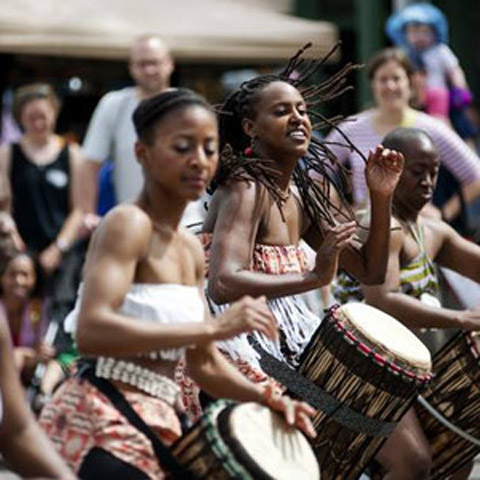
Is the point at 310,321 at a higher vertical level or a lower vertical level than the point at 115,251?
lower

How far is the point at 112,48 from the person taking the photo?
14.1m

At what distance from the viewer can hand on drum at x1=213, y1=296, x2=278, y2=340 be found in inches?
211

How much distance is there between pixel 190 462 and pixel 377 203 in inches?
79.6

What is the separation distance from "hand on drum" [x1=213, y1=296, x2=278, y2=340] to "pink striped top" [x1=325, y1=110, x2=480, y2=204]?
14.9ft

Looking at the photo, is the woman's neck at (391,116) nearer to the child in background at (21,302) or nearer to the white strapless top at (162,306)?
the child in background at (21,302)

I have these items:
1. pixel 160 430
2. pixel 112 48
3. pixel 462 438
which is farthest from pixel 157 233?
pixel 112 48

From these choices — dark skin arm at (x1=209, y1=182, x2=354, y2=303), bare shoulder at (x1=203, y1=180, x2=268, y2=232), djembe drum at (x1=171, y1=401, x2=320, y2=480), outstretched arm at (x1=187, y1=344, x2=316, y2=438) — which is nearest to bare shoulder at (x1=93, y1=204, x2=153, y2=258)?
outstretched arm at (x1=187, y1=344, x2=316, y2=438)

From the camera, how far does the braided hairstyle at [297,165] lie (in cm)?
697

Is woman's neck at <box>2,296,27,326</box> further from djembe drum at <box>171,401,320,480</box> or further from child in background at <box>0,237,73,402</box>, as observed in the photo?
djembe drum at <box>171,401,320,480</box>

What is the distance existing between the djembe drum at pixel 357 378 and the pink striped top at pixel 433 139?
10.3 feet

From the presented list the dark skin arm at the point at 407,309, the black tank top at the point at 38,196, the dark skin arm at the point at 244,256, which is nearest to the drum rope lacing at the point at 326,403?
the dark skin arm at the point at 244,256

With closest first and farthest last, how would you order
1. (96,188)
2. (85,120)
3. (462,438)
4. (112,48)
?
(462,438) → (96,188) → (112,48) → (85,120)

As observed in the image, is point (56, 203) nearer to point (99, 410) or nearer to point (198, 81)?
point (198, 81)

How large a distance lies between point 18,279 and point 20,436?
5.99 metres
